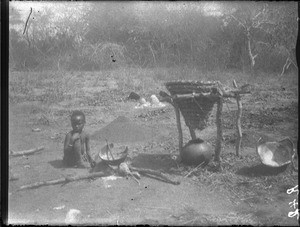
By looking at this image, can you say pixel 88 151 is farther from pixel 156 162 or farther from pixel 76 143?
pixel 156 162

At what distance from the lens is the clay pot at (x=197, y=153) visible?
6.58 m

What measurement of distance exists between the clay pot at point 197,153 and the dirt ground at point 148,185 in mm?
215

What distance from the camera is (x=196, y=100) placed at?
6492mm

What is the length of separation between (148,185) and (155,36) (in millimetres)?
4654

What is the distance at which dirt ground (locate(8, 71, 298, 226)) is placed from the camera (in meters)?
5.06

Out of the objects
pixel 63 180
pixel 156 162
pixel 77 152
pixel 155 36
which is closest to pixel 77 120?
pixel 77 152

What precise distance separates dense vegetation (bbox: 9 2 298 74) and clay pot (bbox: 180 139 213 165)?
3.03 metres

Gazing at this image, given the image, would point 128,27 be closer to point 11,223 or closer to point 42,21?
point 42,21

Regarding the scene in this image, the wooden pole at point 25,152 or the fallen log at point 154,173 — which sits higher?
the wooden pole at point 25,152

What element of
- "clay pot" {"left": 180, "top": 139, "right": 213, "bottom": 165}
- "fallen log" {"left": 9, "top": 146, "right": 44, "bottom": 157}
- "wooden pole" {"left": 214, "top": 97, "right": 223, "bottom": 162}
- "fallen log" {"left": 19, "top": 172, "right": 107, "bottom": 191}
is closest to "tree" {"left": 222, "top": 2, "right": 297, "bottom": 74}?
"wooden pole" {"left": 214, "top": 97, "right": 223, "bottom": 162}

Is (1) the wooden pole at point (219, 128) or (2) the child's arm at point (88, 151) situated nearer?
(1) the wooden pole at point (219, 128)

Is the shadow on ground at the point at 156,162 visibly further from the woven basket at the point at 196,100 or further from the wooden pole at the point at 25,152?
the wooden pole at the point at 25,152

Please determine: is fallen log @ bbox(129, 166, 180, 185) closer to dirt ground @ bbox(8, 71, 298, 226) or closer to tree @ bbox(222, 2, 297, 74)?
dirt ground @ bbox(8, 71, 298, 226)

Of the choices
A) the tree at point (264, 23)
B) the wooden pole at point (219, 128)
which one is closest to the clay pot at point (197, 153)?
the wooden pole at point (219, 128)
